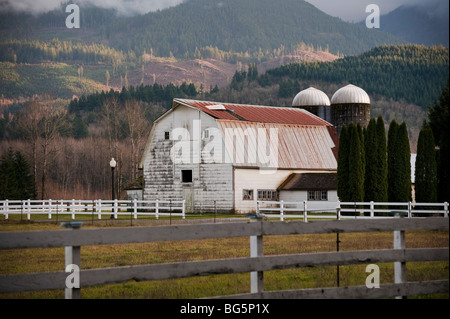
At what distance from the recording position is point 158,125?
49562mm

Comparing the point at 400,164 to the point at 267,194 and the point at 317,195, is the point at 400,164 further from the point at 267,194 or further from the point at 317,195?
the point at 267,194

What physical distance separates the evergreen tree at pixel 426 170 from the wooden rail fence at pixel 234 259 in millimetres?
27786

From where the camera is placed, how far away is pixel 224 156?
46062mm

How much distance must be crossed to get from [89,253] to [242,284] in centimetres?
830

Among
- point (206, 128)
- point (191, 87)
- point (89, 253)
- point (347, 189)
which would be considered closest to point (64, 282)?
point (89, 253)

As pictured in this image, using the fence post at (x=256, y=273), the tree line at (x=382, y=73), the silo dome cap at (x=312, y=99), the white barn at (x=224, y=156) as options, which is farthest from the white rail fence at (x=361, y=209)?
the tree line at (x=382, y=73)

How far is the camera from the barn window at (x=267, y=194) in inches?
1847

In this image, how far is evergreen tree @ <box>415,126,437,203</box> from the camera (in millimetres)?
37562

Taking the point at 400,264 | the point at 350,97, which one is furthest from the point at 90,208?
the point at 400,264

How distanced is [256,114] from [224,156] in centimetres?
642

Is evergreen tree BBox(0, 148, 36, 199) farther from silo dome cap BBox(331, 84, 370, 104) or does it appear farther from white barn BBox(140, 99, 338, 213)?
silo dome cap BBox(331, 84, 370, 104)

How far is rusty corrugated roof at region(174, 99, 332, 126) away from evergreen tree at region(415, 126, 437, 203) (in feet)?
44.8

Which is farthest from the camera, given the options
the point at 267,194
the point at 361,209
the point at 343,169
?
the point at 267,194

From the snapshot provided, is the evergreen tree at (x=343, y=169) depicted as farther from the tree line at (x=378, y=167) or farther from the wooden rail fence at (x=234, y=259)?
the wooden rail fence at (x=234, y=259)
